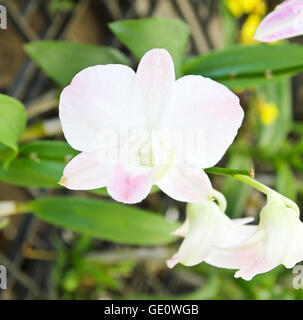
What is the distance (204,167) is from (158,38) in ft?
0.90

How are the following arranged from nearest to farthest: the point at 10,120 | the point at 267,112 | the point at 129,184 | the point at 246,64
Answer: the point at 129,184 < the point at 10,120 < the point at 246,64 < the point at 267,112

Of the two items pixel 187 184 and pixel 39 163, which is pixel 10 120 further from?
pixel 187 184

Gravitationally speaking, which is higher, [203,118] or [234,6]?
[234,6]

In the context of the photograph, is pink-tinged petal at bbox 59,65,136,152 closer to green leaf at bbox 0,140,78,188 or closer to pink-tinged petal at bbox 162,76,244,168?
pink-tinged petal at bbox 162,76,244,168

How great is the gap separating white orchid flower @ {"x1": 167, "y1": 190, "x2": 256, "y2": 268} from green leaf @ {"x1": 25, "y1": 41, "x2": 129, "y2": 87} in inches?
11.3

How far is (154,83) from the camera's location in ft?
1.17

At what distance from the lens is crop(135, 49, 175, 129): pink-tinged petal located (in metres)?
0.35

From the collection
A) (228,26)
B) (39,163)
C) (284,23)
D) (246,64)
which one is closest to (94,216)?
(39,163)

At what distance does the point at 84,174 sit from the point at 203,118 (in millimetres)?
102

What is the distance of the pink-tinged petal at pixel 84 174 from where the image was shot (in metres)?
0.35

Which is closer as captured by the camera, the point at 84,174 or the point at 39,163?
the point at 84,174

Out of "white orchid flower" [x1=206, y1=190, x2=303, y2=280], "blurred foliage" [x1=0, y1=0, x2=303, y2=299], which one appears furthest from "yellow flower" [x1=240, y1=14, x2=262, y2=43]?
"white orchid flower" [x1=206, y1=190, x2=303, y2=280]

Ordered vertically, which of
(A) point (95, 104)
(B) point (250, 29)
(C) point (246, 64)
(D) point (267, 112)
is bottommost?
(A) point (95, 104)
